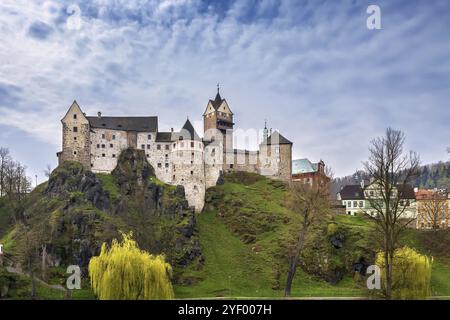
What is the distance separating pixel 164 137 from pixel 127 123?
283 inches

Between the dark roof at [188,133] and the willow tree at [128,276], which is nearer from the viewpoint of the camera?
the willow tree at [128,276]

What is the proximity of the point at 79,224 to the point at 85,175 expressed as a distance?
1137 centimetres

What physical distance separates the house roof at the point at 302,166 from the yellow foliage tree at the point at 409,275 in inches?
2506

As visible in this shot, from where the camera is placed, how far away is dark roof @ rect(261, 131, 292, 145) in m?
99.4

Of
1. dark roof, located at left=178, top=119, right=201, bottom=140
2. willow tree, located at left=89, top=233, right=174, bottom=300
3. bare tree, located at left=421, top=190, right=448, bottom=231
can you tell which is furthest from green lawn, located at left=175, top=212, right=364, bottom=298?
bare tree, located at left=421, top=190, right=448, bottom=231

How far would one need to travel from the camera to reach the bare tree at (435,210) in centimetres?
7681

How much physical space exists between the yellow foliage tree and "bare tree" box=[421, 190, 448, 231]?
133 feet

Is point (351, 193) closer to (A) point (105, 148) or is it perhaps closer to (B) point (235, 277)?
(B) point (235, 277)

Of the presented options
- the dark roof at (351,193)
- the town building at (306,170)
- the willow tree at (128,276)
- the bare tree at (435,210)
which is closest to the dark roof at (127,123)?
the town building at (306,170)

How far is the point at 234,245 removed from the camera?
7219 cm

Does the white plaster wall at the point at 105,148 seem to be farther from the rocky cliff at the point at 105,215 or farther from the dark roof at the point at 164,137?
the dark roof at the point at 164,137

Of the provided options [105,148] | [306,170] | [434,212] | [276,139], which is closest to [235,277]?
[105,148]

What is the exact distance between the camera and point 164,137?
3334 inches
